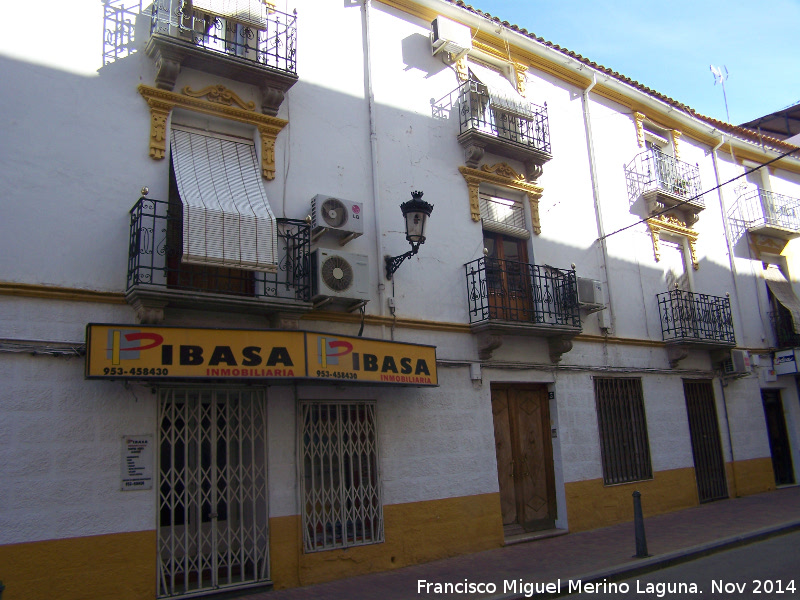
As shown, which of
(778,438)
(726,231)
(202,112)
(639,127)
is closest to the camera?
(202,112)

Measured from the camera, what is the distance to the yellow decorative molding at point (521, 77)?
40.4ft

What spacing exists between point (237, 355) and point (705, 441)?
1070cm

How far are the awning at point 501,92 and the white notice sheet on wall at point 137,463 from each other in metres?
7.81

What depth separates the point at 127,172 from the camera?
776cm

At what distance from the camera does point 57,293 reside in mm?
6922

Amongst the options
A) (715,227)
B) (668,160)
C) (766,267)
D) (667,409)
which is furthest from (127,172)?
(766,267)

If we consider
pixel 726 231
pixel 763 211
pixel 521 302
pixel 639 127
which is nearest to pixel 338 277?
pixel 521 302

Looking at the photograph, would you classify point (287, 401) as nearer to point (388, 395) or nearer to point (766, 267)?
point (388, 395)

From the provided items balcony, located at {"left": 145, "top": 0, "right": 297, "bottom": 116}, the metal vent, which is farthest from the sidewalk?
balcony, located at {"left": 145, "top": 0, "right": 297, "bottom": 116}

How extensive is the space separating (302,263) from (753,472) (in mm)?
11659

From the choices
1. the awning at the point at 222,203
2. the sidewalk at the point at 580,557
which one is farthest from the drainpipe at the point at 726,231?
the awning at the point at 222,203

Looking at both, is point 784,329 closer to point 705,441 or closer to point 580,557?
point 705,441

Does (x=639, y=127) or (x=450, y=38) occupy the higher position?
(x=450, y=38)

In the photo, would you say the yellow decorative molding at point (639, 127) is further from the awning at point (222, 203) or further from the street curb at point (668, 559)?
the awning at point (222, 203)
